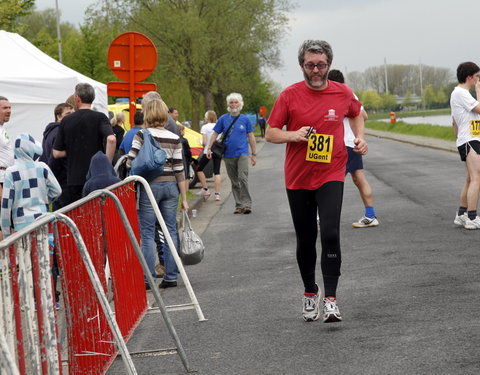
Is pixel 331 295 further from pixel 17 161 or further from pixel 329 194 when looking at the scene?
pixel 17 161

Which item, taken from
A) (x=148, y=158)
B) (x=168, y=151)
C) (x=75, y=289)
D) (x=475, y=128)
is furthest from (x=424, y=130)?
(x=75, y=289)

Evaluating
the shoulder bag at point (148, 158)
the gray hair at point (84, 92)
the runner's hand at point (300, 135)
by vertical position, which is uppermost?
the gray hair at point (84, 92)

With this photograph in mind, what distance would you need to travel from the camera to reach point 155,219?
8672 mm

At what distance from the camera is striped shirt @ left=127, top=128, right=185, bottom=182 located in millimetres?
8609

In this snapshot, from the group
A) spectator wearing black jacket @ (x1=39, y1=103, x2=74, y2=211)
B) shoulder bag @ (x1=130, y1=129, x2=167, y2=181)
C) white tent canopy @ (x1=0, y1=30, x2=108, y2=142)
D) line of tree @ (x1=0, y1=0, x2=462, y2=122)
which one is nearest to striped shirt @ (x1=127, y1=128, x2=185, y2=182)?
shoulder bag @ (x1=130, y1=129, x2=167, y2=181)

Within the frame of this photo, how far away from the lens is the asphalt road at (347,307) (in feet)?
18.1

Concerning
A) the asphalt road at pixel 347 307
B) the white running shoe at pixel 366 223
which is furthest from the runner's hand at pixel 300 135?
the white running shoe at pixel 366 223

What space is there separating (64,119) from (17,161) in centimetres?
205

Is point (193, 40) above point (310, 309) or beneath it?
above

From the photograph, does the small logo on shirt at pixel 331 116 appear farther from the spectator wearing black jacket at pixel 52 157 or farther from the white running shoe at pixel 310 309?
the spectator wearing black jacket at pixel 52 157

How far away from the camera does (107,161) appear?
8.20m

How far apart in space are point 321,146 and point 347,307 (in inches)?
51.1

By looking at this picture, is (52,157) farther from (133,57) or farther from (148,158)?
(133,57)

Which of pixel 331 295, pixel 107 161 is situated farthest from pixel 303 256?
pixel 107 161
